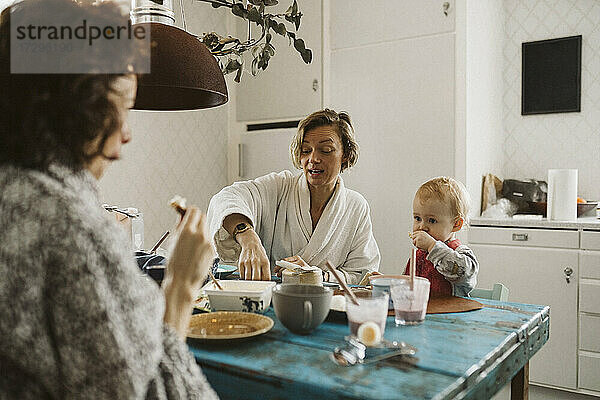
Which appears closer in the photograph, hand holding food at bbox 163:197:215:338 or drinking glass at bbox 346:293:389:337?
hand holding food at bbox 163:197:215:338

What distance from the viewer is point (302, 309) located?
1.12 m

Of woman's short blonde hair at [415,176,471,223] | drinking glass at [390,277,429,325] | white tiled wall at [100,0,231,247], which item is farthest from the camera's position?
white tiled wall at [100,0,231,247]

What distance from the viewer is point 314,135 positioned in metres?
2.24

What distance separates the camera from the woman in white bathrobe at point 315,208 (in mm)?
2143

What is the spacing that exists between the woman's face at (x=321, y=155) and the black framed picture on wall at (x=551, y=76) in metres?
1.86

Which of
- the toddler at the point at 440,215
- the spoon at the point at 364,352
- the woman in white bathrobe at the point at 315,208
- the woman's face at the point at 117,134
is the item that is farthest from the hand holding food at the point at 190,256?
the woman in white bathrobe at the point at 315,208

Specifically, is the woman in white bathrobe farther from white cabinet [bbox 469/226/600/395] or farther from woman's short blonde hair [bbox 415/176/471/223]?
white cabinet [bbox 469/226/600/395]

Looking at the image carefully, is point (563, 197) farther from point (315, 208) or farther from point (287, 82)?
point (287, 82)

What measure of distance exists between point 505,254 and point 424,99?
1.00 m

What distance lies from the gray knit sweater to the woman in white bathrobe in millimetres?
1362

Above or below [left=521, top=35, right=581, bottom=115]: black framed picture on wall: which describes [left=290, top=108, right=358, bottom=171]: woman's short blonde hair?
below

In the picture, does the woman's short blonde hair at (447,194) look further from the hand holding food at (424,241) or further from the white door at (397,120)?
the white door at (397,120)

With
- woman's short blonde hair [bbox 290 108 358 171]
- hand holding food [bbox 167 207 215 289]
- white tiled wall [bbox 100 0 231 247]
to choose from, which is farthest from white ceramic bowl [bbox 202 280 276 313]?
white tiled wall [bbox 100 0 231 247]

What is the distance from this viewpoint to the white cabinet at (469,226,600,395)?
8.98 feet
